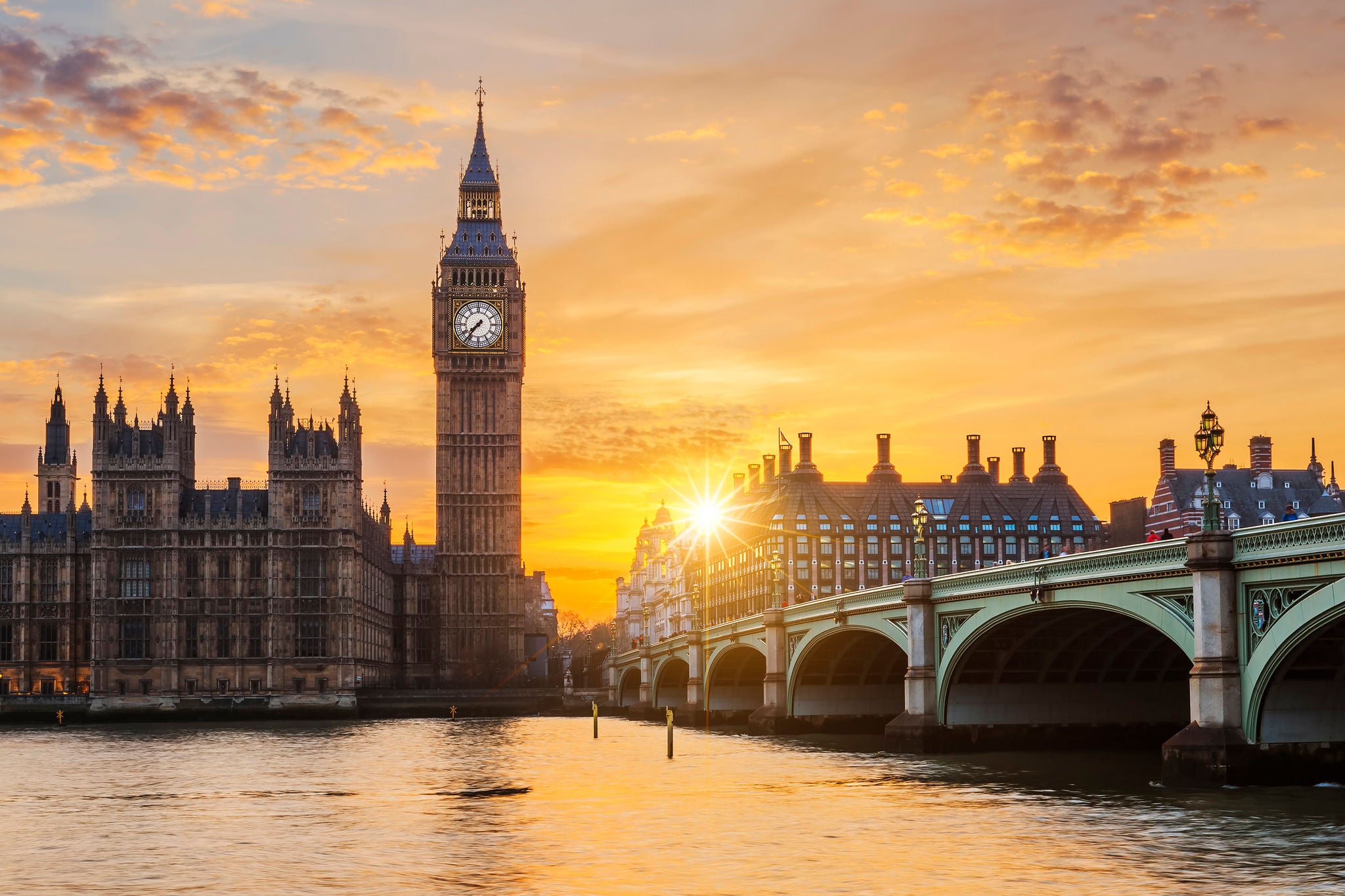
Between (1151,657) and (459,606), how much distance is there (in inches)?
4831

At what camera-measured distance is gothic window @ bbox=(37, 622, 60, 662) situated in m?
158

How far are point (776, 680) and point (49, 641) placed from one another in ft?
313

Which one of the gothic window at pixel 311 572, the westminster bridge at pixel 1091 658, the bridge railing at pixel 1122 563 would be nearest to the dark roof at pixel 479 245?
the gothic window at pixel 311 572

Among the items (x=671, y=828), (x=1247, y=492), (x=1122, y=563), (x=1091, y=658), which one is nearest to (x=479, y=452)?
(x=1247, y=492)

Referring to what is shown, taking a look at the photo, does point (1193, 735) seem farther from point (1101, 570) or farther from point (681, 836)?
point (681, 836)

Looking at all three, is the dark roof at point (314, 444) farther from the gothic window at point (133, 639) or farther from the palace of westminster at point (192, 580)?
the gothic window at point (133, 639)

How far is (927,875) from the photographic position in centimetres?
3388

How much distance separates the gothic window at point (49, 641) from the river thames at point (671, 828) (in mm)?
92010

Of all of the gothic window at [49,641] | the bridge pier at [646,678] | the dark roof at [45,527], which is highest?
the dark roof at [45,527]

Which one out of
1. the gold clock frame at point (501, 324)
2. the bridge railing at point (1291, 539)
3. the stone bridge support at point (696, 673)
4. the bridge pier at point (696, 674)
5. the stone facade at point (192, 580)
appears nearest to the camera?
the bridge railing at point (1291, 539)

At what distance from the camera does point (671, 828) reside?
43.0 m

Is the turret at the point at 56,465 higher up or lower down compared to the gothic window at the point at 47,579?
higher up

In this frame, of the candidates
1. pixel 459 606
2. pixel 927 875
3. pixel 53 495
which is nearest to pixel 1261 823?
pixel 927 875

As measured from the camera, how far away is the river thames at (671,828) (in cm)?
3344
